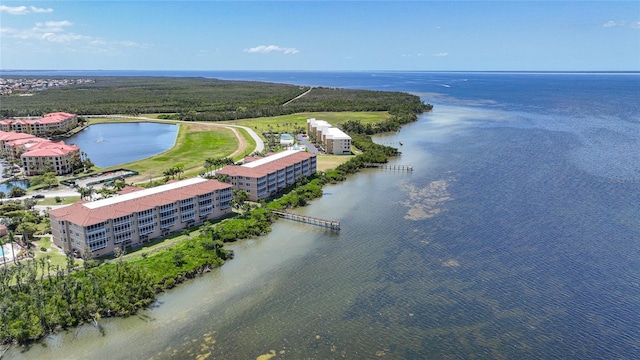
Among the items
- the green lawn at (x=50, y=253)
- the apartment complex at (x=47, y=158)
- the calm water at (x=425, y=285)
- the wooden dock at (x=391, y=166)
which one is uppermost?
the apartment complex at (x=47, y=158)

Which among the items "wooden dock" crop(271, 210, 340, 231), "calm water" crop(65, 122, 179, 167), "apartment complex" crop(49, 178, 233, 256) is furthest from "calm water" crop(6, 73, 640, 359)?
"calm water" crop(65, 122, 179, 167)

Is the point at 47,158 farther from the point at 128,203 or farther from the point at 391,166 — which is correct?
the point at 391,166

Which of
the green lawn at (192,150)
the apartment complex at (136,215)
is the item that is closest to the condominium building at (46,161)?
the green lawn at (192,150)

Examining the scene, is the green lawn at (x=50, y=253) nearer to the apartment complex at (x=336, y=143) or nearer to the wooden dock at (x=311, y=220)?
the wooden dock at (x=311, y=220)

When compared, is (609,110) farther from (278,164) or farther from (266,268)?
(266,268)

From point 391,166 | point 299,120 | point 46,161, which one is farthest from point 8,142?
point 299,120
